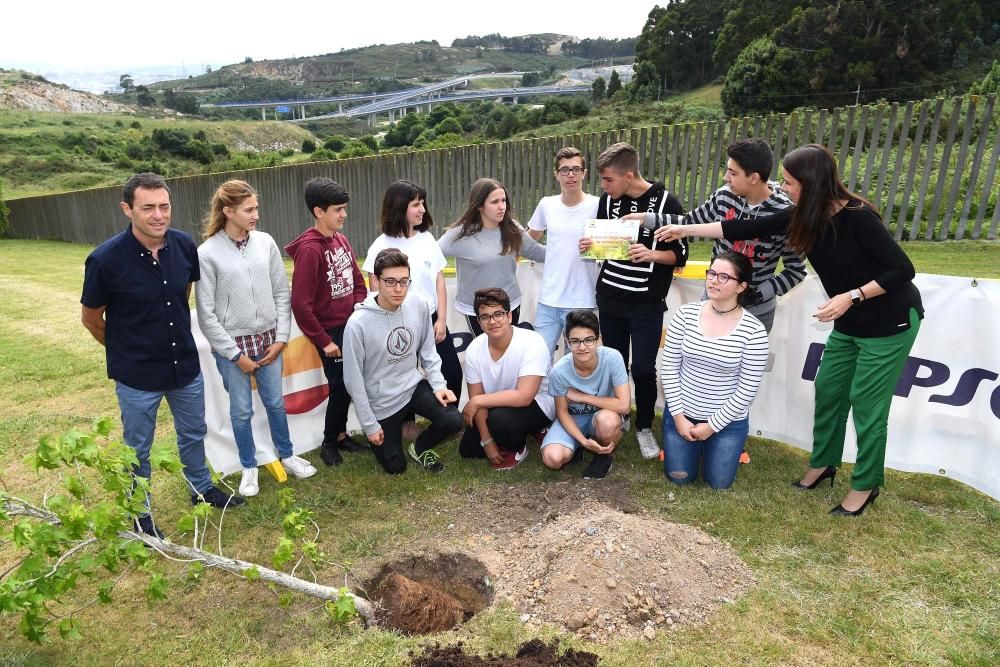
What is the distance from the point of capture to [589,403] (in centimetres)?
433

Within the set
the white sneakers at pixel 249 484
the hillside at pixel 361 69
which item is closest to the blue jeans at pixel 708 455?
the white sneakers at pixel 249 484

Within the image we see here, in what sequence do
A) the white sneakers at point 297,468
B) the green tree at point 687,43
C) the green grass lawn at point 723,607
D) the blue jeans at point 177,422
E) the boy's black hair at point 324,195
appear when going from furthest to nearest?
1. the green tree at point 687,43
2. the white sneakers at point 297,468
3. the boy's black hair at point 324,195
4. the blue jeans at point 177,422
5. the green grass lawn at point 723,607

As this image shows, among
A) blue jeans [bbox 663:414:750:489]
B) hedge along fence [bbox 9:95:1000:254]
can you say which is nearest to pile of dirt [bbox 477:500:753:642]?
blue jeans [bbox 663:414:750:489]

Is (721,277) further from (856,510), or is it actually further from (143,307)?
(143,307)

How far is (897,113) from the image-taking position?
7.76m

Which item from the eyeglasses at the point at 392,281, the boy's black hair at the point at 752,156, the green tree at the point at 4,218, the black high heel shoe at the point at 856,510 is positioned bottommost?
the green tree at the point at 4,218

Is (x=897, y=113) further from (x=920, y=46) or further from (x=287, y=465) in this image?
(x=920, y=46)

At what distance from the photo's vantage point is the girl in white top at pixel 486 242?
15.4 ft

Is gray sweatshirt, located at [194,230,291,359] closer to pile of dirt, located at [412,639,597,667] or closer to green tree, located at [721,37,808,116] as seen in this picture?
pile of dirt, located at [412,639,597,667]

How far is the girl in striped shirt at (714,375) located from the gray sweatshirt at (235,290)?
2.60m

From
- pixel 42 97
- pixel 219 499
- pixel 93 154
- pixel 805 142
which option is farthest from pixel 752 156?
pixel 42 97

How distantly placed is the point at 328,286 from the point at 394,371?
0.74 meters

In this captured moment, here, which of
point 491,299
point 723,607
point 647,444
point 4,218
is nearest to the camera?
point 723,607

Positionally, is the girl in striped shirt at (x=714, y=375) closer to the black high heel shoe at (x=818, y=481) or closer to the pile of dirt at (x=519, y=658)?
the black high heel shoe at (x=818, y=481)
